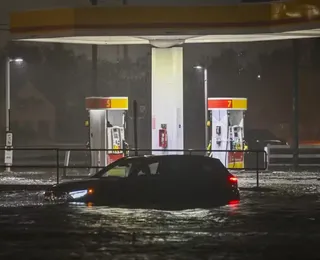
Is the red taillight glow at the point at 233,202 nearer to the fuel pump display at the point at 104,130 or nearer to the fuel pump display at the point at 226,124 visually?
the fuel pump display at the point at 104,130

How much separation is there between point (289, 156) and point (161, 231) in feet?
77.2

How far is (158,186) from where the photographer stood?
57.0 feet

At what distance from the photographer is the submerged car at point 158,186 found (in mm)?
17250

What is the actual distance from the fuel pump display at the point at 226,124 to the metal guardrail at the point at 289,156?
208 inches

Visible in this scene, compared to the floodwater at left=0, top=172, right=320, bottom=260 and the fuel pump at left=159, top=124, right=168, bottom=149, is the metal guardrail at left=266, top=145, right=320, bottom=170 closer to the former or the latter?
the fuel pump at left=159, top=124, right=168, bottom=149

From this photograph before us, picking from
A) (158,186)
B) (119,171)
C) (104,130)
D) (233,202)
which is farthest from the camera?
(104,130)

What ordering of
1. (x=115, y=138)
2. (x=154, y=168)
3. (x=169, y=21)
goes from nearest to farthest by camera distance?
(x=154, y=168)
(x=169, y=21)
(x=115, y=138)

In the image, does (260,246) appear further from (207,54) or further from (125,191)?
(207,54)

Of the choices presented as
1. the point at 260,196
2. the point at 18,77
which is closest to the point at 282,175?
the point at 260,196

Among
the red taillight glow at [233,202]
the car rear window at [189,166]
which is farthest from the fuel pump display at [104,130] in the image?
the car rear window at [189,166]

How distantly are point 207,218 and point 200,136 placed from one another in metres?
24.8

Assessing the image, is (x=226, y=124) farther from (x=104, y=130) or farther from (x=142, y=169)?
(x=142, y=169)

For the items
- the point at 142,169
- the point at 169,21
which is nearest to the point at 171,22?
the point at 169,21

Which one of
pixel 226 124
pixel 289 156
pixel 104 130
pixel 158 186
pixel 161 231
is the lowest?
pixel 161 231
